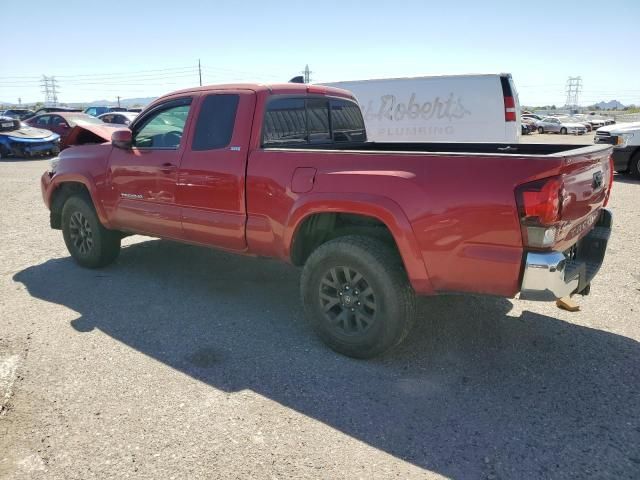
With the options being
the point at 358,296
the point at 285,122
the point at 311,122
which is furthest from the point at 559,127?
the point at 358,296

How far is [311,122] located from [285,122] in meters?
0.39

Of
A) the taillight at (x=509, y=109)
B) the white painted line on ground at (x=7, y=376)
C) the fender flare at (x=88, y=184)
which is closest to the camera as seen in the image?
the white painted line on ground at (x=7, y=376)

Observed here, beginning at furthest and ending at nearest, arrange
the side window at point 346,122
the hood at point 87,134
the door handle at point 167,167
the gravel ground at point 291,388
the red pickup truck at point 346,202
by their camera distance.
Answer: the hood at point 87,134 → the side window at point 346,122 → the door handle at point 167,167 → the red pickup truck at point 346,202 → the gravel ground at point 291,388

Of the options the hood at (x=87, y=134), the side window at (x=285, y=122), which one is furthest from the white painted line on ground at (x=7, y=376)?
the hood at (x=87, y=134)

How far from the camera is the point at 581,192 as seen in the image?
318 centimetres

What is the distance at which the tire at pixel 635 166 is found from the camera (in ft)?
40.4

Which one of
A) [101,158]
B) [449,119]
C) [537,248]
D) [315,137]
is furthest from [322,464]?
[449,119]

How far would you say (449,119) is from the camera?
974 cm

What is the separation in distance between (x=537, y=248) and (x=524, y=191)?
337mm

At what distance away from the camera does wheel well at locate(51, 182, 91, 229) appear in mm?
5812

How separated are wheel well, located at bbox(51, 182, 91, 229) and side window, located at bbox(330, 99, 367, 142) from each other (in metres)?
2.90

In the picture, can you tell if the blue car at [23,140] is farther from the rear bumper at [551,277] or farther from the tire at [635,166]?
the rear bumper at [551,277]

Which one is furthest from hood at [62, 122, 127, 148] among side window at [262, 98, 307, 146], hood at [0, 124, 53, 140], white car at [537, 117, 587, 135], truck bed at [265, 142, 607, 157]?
white car at [537, 117, 587, 135]

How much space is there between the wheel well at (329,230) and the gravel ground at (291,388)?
69cm
